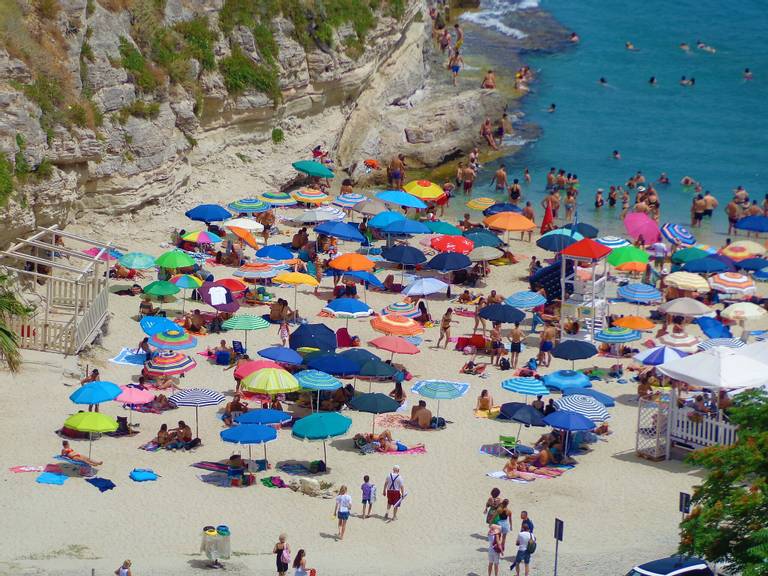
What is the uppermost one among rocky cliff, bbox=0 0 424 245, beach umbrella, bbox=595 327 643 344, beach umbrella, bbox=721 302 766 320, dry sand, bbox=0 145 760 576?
rocky cliff, bbox=0 0 424 245

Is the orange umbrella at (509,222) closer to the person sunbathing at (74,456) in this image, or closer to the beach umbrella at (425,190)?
the beach umbrella at (425,190)

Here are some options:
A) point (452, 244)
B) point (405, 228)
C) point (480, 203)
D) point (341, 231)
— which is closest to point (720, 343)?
point (452, 244)

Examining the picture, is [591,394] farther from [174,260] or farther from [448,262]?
[174,260]

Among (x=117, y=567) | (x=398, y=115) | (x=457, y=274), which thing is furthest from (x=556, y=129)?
(x=117, y=567)

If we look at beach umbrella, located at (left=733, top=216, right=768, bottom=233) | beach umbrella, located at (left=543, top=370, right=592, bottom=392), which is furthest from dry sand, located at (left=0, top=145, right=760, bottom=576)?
beach umbrella, located at (left=733, top=216, right=768, bottom=233)

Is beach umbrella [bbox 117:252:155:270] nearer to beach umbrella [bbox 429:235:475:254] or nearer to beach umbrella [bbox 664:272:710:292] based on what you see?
beach umbrella [bbox 429:235:475:254]
